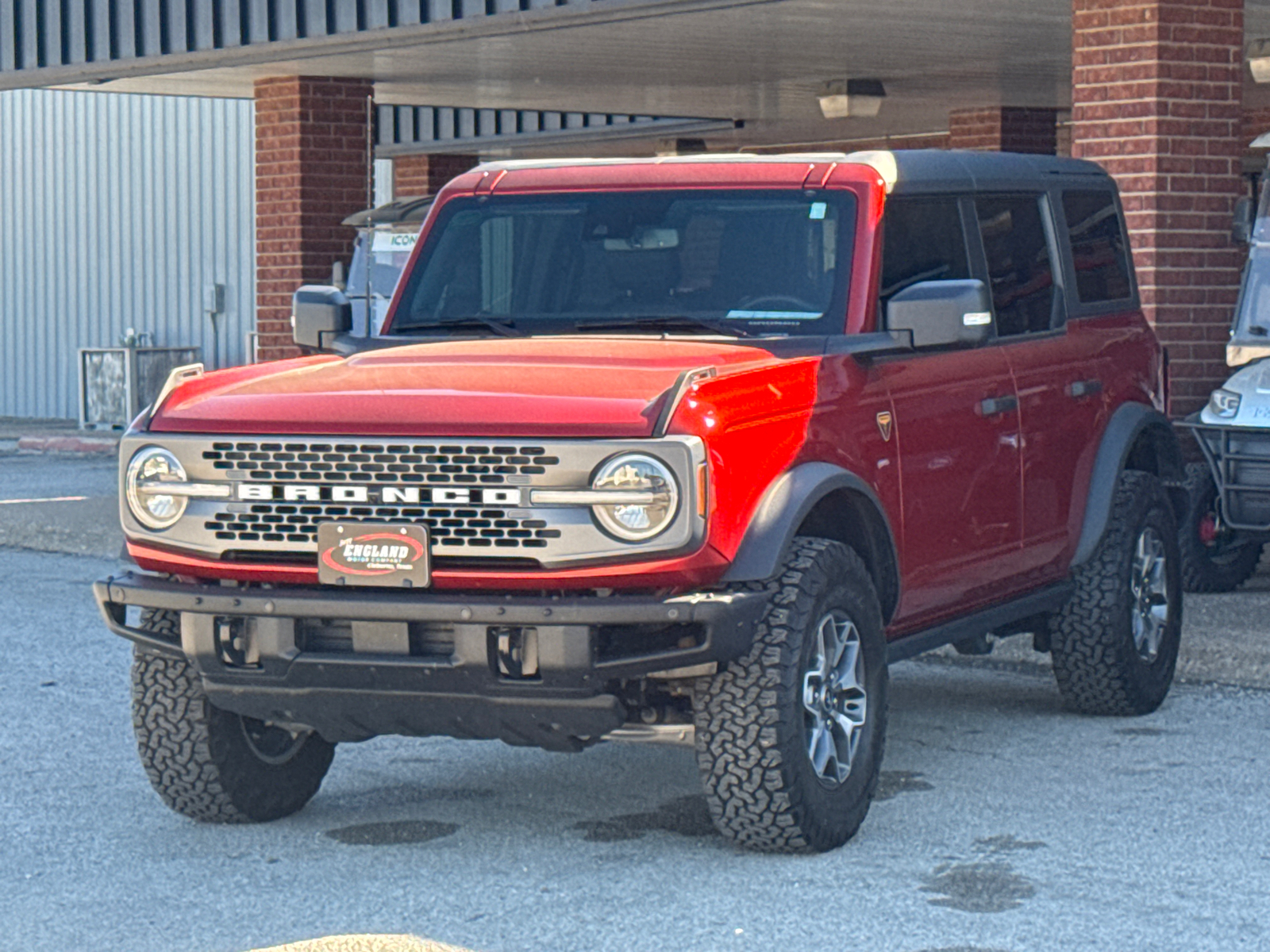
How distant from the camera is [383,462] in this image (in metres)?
5.73

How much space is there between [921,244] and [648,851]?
2223mm

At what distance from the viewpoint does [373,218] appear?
17609 millimetres

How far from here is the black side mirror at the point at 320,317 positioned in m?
7.06

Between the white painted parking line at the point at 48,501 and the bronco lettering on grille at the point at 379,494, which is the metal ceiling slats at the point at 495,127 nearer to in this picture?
the white painted parking line at the point at 48,501

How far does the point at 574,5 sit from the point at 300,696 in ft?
27.2

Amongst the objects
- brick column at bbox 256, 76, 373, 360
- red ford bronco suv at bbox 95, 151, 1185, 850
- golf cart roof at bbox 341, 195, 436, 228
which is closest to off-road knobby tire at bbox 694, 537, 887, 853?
red ford bronco suv at bbox 95, 151, 1185, 850

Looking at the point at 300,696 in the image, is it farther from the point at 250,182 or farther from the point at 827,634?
the point at 250,182

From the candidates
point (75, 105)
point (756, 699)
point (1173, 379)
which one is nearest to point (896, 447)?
point (756, 699)

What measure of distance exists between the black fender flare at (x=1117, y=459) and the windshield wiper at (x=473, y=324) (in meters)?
2.25

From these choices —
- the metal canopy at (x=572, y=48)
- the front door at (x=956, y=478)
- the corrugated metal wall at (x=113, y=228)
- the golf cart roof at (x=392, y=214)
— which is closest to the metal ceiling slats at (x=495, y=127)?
the metal canopy at (x=572, y=48)

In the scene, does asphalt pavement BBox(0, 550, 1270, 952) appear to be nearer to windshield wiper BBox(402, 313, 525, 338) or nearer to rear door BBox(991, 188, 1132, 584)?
rear door BBox(991, 188, 1132, 584)

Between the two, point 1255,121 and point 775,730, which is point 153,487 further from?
point 1255,121

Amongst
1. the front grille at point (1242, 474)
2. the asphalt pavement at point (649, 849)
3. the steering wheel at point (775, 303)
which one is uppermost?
the steering wheel at point (775, 303)

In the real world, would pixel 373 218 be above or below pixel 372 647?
above
